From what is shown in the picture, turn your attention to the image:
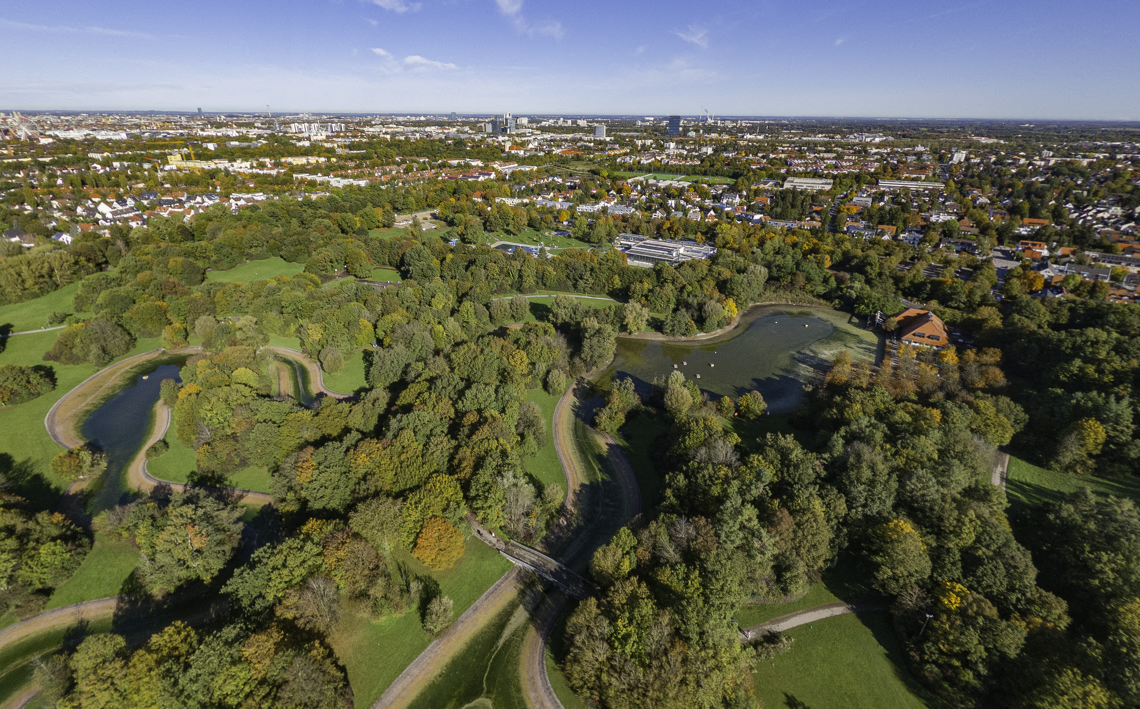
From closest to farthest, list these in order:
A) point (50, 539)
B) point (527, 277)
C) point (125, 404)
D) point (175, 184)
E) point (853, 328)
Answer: point (50, 539), point (125, 404), point (853, 328), point (527, 277), point (175, 184)

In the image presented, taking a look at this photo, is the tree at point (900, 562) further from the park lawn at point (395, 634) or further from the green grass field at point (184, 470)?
the green grass field at point (184, 470)

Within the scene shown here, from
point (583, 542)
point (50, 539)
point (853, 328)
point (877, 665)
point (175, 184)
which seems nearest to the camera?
point (877, 665)

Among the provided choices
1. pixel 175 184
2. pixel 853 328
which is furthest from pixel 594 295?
pixel 175 184

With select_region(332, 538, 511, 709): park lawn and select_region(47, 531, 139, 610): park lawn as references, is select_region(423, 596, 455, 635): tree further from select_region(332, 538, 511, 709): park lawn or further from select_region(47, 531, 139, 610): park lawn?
select_region(47, 531, 139, 610): park lawn

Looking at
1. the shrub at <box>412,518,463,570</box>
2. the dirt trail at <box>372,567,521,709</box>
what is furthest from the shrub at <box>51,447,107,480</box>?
the dirt trail at <box>372,567,521,709</box>

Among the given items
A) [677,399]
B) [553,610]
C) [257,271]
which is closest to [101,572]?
[553,610]

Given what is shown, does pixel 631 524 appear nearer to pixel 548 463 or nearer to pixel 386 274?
pixel 548 463

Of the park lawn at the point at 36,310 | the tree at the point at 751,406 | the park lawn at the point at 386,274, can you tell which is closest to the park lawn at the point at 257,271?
the park lawn at the point at 386,274

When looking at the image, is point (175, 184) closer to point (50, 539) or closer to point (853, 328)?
point (50, 539)
